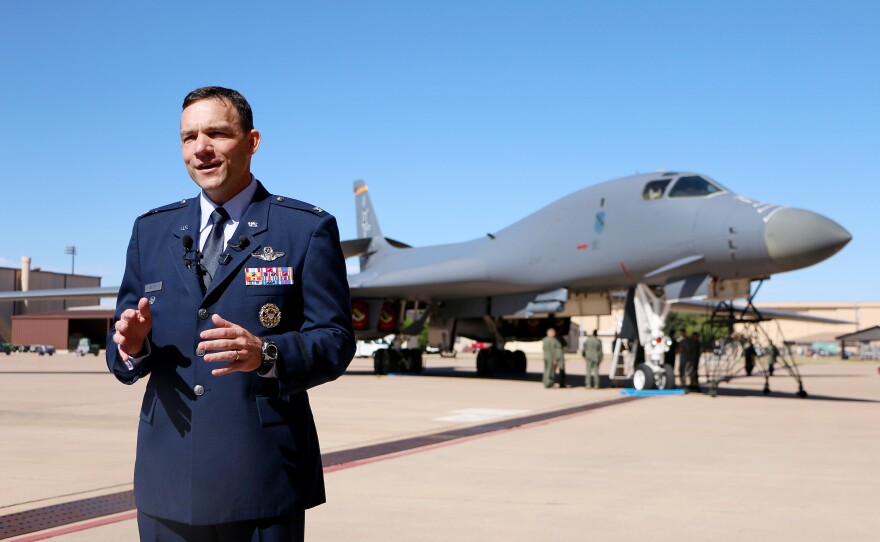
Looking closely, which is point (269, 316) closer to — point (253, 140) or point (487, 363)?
point (253, 140)

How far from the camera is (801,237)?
1445 centimetres

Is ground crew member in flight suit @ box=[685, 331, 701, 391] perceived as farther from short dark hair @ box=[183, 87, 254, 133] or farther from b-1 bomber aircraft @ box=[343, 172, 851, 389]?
short dark hair @ box=[183, 87, 254, 133]

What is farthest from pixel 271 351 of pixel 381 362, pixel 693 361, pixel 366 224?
pixel 366 224

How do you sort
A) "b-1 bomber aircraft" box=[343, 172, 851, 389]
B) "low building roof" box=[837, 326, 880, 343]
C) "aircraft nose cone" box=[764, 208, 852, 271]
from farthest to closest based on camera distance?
"low building roof" box=[837, 326, 880, 343], "b-1 bomber aircraft" box=[343, 172, 851, 389], "aircraft nose cone" box=[764, 208, 852, 271]

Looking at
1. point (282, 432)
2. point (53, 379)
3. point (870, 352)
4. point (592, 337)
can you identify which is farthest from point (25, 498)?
point (870, 352)

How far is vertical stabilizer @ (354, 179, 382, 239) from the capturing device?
28.9 m

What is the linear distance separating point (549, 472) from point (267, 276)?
5.33m

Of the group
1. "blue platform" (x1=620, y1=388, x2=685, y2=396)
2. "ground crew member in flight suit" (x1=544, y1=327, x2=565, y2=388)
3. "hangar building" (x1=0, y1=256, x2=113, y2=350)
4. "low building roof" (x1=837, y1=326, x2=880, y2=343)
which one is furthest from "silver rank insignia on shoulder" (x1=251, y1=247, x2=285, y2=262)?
"low building roof" (x1=837, y1=326, x2=880, y2=343)

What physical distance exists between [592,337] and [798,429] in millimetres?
7865

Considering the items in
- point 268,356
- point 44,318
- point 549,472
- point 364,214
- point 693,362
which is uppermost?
point 364,214

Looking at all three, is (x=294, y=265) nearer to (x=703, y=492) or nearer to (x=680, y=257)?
(x=703, y=492)

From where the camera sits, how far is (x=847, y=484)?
672 centimetres

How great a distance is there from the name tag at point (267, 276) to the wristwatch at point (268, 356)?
209 mm

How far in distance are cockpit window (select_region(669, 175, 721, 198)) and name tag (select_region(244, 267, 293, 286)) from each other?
15027mm
